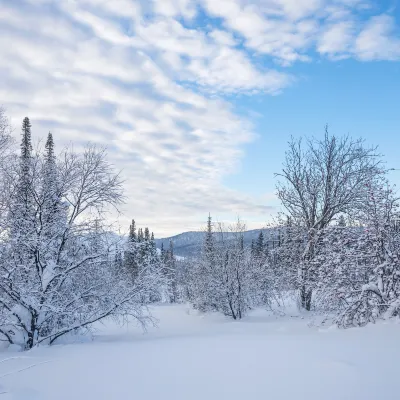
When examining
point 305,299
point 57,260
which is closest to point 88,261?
point 57,260

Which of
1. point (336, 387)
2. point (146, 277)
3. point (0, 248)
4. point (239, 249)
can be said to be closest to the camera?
point (336, 387)

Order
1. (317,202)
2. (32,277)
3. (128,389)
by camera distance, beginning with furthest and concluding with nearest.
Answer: (317,202), (32,277), (128,389)

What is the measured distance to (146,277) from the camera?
11.1 metres

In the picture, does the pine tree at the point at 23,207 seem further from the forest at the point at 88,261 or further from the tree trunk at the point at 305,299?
the tree trunk at the point at 305,299

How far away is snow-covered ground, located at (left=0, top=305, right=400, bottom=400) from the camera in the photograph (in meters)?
4.62

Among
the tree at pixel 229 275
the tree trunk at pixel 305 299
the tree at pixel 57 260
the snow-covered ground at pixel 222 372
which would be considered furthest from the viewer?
the tree at pixel 229 275

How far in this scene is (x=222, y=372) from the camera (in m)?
5.50

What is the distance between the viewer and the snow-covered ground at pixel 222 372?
4.62 meters

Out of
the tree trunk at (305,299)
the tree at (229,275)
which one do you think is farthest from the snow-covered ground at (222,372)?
the tree at (229,275)

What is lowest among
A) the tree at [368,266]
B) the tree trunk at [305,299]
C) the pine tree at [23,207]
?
the tree trunk at [305,299]

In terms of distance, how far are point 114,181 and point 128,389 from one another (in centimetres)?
775

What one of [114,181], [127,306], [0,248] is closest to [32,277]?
[0,248]

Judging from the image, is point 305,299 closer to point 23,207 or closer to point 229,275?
point 229,275

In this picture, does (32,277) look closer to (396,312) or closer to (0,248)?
(0,248)
